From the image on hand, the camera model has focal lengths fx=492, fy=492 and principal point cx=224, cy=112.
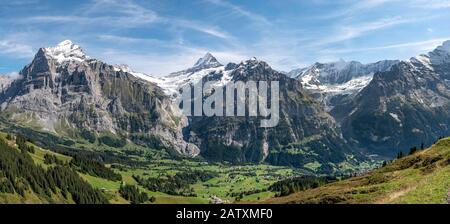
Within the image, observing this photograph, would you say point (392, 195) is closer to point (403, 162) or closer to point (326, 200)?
point (326, 200)
